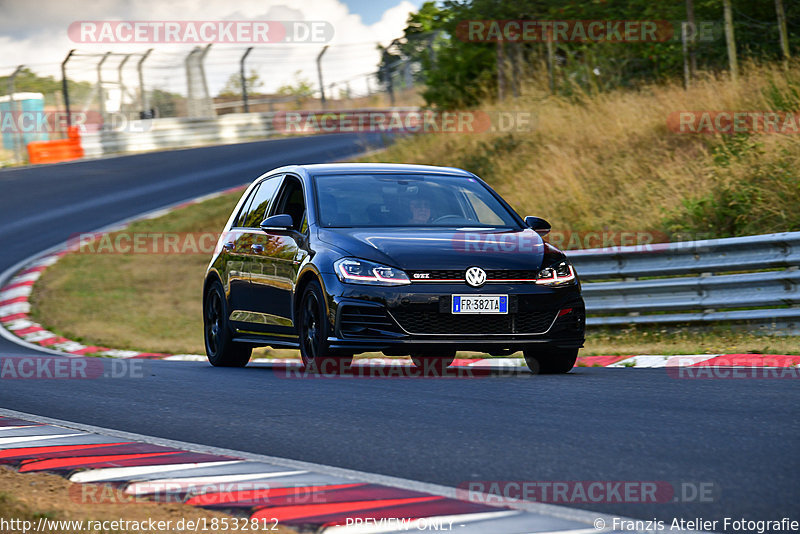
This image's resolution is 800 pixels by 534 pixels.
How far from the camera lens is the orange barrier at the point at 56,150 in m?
34.0

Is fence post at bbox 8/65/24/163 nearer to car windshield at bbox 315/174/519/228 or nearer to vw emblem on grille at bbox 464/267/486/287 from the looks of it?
car windshield at bbox 315/174/519/228

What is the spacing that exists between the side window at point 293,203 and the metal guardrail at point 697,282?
13.3ft

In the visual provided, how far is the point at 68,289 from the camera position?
755 inches

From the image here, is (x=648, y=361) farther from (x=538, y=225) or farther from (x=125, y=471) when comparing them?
(x=125, y=471)

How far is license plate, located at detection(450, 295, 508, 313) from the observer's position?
8211 mm

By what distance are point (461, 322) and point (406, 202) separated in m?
1.58

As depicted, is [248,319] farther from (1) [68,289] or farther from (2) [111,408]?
(1) [68,289]

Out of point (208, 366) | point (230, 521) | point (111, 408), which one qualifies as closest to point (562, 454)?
point (230, 521)

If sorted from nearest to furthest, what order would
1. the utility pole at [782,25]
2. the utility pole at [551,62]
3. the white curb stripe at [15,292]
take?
the white curb stripe at [15,292], the utility pole at [782,25], the utility pole at [551,62]

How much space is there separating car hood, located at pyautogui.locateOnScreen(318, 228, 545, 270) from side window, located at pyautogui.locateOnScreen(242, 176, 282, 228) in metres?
1.50

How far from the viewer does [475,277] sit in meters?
8.23

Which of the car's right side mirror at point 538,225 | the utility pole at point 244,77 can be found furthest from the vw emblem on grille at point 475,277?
the utility pole at point 244,77

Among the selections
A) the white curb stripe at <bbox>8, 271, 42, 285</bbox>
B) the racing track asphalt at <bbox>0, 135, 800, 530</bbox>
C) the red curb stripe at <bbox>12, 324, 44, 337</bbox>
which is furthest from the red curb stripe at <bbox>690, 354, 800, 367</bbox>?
the white curb stripe at <bbox>8, 271, 42, 285</bbox>

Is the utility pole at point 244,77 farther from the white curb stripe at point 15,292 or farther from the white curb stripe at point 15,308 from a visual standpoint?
the white curb stripe at point 15,308
